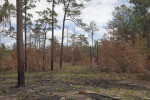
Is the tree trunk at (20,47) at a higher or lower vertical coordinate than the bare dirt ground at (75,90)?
higher

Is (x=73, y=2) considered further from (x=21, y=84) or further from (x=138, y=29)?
(x=21, y=84)

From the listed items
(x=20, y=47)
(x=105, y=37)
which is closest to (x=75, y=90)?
(x=20, y=47)

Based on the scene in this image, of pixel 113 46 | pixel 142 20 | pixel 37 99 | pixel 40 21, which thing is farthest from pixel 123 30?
pixel 37 99

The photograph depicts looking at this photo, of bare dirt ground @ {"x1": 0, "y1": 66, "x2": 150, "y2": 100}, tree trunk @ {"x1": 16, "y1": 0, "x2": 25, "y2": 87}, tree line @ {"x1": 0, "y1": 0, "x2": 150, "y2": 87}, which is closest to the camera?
bare dirt ground @ {"x1": 0, "y1": 66, "x2": 150, "y2": 100}

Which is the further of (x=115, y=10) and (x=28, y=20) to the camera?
(x=115, y=10)

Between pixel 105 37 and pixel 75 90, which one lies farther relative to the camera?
pixel 105 37

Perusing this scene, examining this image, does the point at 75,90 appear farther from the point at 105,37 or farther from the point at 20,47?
the point at 105,37

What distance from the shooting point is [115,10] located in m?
24.1

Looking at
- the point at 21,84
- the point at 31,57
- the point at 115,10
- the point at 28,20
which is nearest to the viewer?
the point at 21,84

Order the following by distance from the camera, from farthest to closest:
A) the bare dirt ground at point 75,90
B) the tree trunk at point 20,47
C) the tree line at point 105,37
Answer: the tree line at point 105,37 < the tree trunk at point 20,47 < the bare dirt ground at point 75,90

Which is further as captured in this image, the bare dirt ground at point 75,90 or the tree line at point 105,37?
the tree line at point 105,37

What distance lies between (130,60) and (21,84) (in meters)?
7.17

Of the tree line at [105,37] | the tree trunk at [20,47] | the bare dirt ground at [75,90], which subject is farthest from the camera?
the tree line at [105,37]

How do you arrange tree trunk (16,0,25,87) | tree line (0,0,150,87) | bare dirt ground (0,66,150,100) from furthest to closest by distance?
tree line (0,0,150,87), tree trunk (16,0,25,87), bare dirt ground (0,66,150,100)
